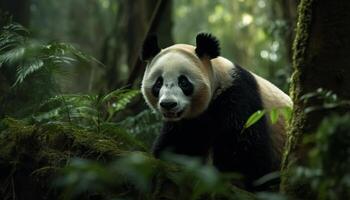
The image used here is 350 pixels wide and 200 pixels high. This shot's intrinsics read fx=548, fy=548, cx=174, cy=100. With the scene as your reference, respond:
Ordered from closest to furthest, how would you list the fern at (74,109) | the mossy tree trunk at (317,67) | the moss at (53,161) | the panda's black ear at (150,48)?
the mossy tree trunk at (317,67) < the moss at (53,161) < the fern at (74,109) < the panda's black ear at (150,48)

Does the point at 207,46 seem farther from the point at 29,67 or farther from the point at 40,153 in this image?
the point at 40,153

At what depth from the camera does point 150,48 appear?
6500 millimetres

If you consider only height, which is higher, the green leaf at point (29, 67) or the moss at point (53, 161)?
the green leaf at point (29, 67)

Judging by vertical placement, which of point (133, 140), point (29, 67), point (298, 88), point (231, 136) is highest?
point (298, 88)

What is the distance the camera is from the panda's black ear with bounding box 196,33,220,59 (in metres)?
6.23

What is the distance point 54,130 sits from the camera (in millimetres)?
5141

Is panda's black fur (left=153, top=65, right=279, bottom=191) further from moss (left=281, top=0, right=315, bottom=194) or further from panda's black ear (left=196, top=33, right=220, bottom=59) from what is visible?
moss (left=281, top=0, right=315, bottom=194)

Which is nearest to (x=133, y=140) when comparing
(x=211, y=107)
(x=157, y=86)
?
(x=157, y=86)

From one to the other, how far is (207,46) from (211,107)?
2.30 feet

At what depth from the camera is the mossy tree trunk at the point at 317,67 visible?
400 cm

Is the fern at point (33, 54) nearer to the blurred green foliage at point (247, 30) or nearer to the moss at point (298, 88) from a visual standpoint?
the moss at point (298, 88)

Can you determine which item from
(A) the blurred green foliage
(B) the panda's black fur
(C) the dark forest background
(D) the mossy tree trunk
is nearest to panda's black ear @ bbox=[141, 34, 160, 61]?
(C) the dark forest background

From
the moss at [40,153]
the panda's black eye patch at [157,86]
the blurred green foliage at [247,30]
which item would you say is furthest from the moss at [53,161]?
the blurred green foliage at [247,30]

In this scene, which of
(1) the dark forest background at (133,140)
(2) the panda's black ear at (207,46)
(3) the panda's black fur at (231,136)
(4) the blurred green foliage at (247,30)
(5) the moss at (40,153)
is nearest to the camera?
(1) the dark forest background at (133,140)
